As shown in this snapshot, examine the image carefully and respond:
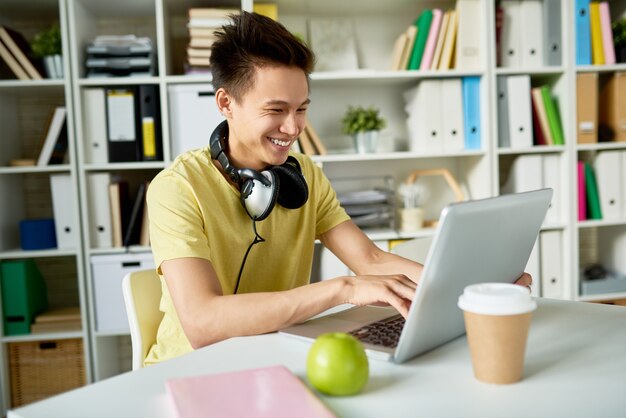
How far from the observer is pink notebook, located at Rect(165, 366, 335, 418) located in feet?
2.04

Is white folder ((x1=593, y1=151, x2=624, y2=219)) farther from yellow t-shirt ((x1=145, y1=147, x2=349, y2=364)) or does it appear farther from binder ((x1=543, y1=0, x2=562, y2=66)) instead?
yellow t-shirt ((x1=145, y1=147, x2=349, y2=364))

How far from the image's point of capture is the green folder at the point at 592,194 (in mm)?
2621

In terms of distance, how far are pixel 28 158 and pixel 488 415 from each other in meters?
2.62

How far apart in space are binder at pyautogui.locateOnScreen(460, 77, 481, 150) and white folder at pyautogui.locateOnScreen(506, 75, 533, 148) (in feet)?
0.46

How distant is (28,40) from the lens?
2.64m

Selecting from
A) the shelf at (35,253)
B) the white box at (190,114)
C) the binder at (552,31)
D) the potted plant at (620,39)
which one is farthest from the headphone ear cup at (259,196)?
the potted plant at (620,39)

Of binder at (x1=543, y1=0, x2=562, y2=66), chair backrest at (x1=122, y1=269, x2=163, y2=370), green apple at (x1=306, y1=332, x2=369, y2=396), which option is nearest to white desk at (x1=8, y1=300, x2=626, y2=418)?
green apple at (x1=306, y1=332, x2=369, y2=396)

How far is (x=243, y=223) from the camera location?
4.45ft

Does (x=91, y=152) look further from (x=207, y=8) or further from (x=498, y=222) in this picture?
(x=498, y=222)

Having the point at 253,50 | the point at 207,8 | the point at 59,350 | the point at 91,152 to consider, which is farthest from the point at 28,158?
the point at 253,50

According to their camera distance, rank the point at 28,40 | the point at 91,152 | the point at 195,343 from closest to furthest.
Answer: the point at 195,343, the point at 91,152, the point at 28,40

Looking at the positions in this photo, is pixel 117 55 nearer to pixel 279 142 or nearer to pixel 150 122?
pixel 150 122

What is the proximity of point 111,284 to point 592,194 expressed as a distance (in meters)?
2.19

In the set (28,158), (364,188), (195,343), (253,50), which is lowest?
(195,343)
